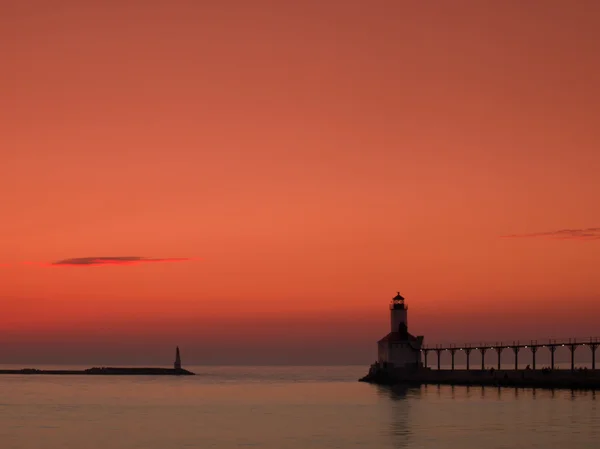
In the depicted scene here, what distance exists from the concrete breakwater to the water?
1.20m

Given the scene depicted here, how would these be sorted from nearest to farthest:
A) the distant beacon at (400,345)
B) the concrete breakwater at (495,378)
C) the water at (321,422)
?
1. the water at (321,422)
2. the concrete breakwater at (495,378)
3. the distant beacon at (400,345)

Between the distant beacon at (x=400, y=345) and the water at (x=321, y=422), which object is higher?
the distant beacon at (x=400, y=345)

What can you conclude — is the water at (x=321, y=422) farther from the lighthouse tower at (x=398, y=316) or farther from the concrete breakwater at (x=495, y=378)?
the lighthouse tower at (x=398, y=316)

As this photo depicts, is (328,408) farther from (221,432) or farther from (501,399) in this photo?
(221,432)

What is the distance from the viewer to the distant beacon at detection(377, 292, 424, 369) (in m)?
121

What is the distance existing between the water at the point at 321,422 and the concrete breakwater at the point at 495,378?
120 cm

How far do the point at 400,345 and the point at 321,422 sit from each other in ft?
148

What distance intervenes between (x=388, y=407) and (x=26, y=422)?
3155 centimetres

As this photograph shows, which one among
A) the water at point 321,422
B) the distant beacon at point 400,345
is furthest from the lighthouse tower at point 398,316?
the water at point 321,422

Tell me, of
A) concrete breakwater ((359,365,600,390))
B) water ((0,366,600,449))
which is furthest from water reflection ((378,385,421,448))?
concrete breakwater ((359,365,600,390))

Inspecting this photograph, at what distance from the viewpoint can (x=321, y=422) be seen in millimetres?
76438

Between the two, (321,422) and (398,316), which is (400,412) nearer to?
(321,422)

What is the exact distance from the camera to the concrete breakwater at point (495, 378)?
334 feet

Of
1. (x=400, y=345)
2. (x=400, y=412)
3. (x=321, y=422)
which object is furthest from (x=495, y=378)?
(x=321, y=422)
